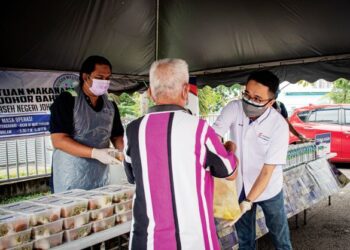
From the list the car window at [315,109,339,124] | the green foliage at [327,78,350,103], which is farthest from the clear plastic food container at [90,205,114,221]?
the green foliage at [327,78,350,103]

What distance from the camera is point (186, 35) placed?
4.21m

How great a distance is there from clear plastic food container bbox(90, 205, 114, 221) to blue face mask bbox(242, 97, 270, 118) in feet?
3.62

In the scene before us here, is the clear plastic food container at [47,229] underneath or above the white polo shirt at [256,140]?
underneath

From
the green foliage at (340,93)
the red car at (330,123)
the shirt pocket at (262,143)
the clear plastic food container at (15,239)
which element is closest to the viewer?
the clear plastic food container at (15,239)

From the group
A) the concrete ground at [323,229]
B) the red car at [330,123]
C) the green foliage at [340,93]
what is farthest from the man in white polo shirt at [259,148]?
the green foliage at [340,93]

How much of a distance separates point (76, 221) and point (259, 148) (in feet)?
4.31

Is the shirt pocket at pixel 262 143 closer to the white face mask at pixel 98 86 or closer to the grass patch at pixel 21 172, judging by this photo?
the white face mask at pixel 98 86

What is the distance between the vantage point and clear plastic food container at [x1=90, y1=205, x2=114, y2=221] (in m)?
1.92

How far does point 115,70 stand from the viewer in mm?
4590

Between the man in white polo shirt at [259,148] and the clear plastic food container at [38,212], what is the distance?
1127mm

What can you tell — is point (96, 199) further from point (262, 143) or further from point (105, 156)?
point (262, 143)

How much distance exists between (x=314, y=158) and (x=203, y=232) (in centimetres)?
365

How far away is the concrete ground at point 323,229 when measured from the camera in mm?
4074

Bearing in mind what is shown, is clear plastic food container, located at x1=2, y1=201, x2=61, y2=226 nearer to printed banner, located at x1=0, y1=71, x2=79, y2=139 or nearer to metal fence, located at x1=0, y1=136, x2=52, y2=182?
printed banner, located at x1=0, y1=71, x2=79, y2=139
